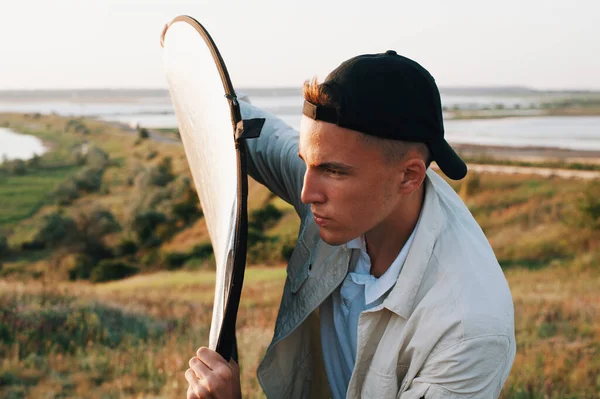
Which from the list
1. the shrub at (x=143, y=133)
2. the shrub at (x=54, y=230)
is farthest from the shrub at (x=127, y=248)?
the shrub at (x=143, y=133)

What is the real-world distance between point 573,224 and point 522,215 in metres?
4.40

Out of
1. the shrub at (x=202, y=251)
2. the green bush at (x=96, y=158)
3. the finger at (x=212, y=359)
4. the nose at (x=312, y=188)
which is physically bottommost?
the green bush at (x=96, y=158)

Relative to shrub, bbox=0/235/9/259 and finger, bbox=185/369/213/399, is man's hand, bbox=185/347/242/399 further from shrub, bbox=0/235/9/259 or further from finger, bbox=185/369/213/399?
shrub, bbox=0/235/9/259

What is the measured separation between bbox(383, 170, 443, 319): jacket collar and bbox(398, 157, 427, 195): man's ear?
0.11m

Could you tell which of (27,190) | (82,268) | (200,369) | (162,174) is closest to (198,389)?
(200,369)

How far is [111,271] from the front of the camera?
103ft

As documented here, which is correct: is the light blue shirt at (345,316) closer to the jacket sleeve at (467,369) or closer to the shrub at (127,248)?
the jacket sleeve at (467,369)

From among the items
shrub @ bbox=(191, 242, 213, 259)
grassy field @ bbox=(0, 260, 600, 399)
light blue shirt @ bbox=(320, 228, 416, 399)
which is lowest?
shrub @ bbox=(191, 242, 213, 259)

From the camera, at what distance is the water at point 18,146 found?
67562 millimetres

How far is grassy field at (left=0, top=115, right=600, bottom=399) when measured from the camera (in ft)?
18.8

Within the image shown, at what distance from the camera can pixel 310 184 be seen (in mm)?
1995

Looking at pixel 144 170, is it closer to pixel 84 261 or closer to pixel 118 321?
pixel 84 261

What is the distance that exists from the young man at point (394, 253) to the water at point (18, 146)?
6796cm

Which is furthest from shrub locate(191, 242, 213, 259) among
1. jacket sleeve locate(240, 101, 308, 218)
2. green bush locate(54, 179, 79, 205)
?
jacket sleeve locate(240, 101, 308, 218)
